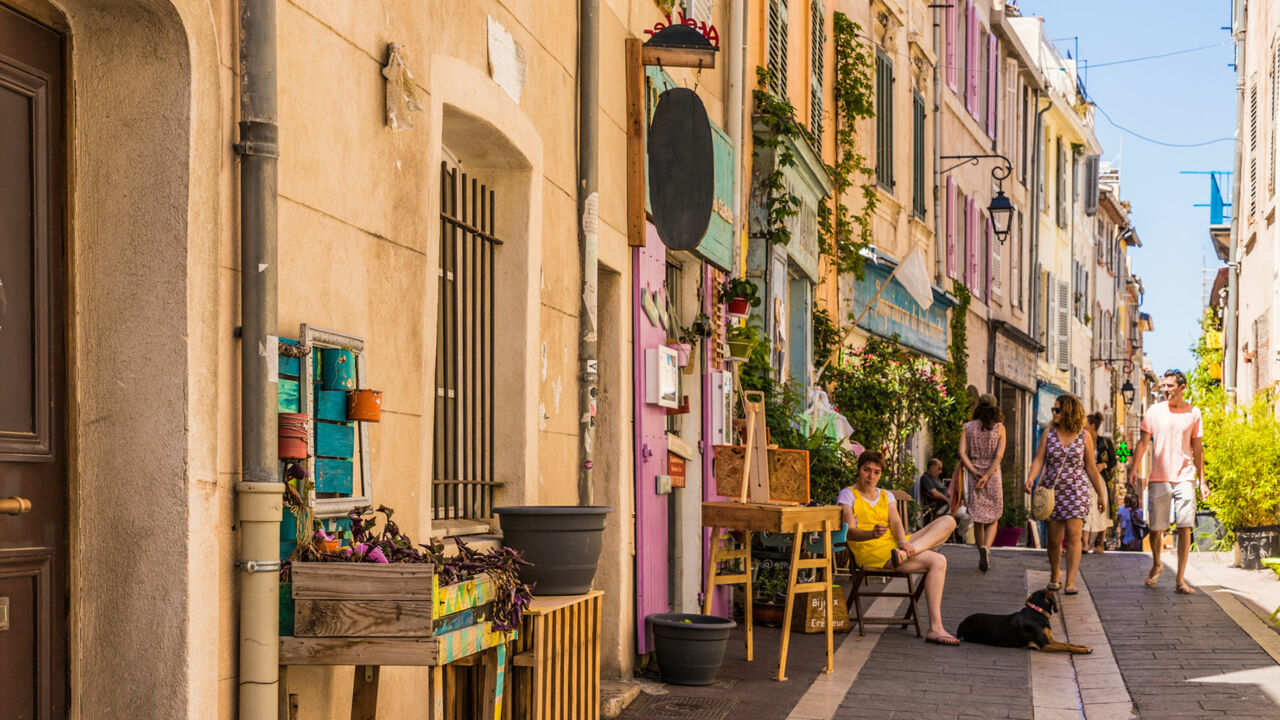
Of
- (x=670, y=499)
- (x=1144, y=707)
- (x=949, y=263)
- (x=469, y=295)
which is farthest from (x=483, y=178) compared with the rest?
(x=949, y=263)

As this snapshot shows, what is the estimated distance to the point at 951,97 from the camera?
2252 centimetres

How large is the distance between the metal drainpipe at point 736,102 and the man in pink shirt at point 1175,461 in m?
3.55

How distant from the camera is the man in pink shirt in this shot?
36.5 feet

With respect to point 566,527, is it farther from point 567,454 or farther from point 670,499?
point 670,499

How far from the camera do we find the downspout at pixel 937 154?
840 inches

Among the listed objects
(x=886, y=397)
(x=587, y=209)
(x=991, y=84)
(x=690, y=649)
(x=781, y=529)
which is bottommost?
(x=690, y=649)

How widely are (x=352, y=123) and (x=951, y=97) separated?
19.1m

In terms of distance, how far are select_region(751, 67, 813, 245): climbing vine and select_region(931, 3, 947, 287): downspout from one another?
964cm

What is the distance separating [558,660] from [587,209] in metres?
2.67

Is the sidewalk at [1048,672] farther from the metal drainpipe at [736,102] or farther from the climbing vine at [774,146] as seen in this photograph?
the climbing vine at [774,146]

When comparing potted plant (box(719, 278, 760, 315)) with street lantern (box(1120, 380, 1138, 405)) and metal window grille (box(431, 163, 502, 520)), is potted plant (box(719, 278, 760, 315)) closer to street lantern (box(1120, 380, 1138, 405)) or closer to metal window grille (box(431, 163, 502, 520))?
metal window grille (box(431, 163, 502, 520))

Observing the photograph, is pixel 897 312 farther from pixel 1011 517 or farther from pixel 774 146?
pixel 774 146

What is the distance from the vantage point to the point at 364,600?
3.98 m

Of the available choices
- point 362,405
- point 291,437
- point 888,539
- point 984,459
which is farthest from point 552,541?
point 984,459
